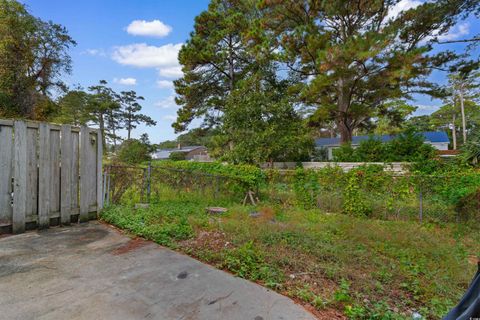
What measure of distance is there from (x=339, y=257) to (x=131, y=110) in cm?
3002

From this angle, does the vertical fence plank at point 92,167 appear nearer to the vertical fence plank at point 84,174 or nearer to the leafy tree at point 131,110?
the vertical fence plank at point 84,174

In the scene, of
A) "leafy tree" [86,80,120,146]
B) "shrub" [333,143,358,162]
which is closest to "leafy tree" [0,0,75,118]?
"leafy tree" [86,80,120,146]

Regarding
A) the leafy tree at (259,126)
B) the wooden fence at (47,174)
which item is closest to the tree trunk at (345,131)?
the leafy tree at (259,126)

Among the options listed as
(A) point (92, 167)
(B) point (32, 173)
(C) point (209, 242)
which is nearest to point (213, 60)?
(A) point (92, 167)

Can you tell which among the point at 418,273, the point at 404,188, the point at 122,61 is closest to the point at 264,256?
the point at 418,273

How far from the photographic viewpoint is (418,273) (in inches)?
114

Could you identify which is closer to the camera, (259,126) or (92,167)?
(92,167)

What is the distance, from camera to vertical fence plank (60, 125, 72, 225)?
382 cm

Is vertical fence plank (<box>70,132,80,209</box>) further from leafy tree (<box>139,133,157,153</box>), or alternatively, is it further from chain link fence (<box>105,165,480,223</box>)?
leafy tree (<box>139,133,157,153</box>)

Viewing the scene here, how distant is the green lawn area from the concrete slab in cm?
28

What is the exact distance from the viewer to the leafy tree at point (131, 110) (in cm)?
2789

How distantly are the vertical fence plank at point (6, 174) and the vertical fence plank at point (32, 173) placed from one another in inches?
7.4

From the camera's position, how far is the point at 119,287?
2.18 metres

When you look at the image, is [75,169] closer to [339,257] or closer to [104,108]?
[339,257]
